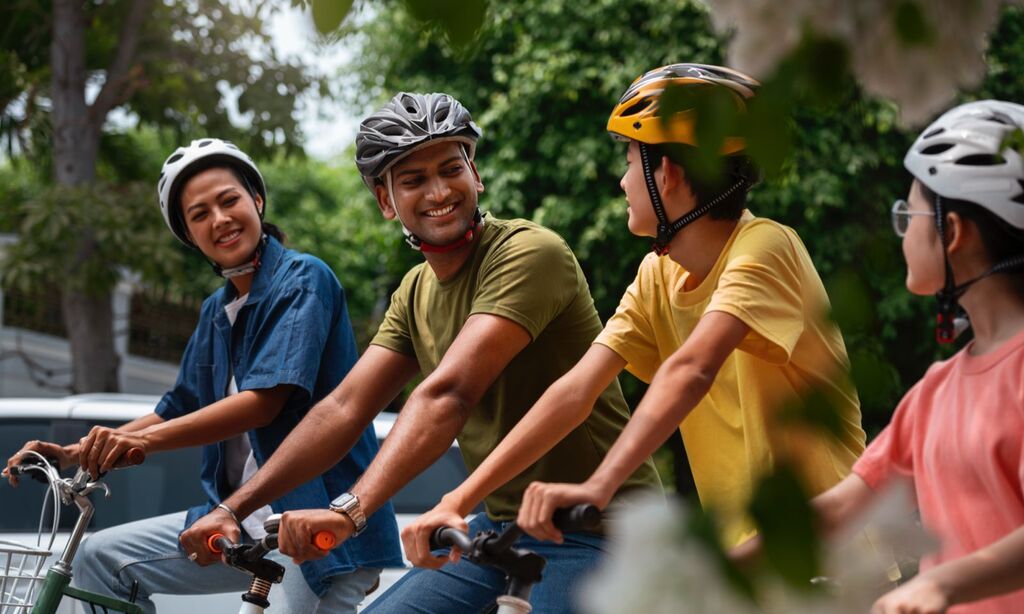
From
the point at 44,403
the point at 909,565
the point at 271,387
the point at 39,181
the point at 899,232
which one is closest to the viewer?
the point at 909,565

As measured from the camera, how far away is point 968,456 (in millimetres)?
2174

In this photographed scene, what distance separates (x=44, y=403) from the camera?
22.5ft

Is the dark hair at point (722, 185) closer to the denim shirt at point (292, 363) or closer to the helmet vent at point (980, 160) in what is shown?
the helmet vent at point (980, 160)

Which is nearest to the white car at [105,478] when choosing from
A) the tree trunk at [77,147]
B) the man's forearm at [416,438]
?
the man's forearm at [416,438]

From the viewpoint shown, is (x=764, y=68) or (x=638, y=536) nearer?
(x=764, y=68)

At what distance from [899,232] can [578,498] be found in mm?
667

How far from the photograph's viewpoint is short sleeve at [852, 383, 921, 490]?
2.31 metres

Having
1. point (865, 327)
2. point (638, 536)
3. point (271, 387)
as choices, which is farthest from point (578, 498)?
point (271, 387)

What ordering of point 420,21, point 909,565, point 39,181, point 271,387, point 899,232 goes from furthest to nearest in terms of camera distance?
1. point 39,181
2. point 271,387
3. point 899,232
4. point 909,565
5. point 420,21

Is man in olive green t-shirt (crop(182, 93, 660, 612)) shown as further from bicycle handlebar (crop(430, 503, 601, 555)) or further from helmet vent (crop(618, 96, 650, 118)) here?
helmet vent (crop(618, 96, 650, 118))

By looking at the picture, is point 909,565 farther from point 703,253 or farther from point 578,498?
point 703,253

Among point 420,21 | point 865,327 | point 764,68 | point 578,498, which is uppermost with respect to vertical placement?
point 420,21

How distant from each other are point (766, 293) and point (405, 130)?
42.4 inches

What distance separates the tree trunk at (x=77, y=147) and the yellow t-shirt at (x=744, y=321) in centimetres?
1291
